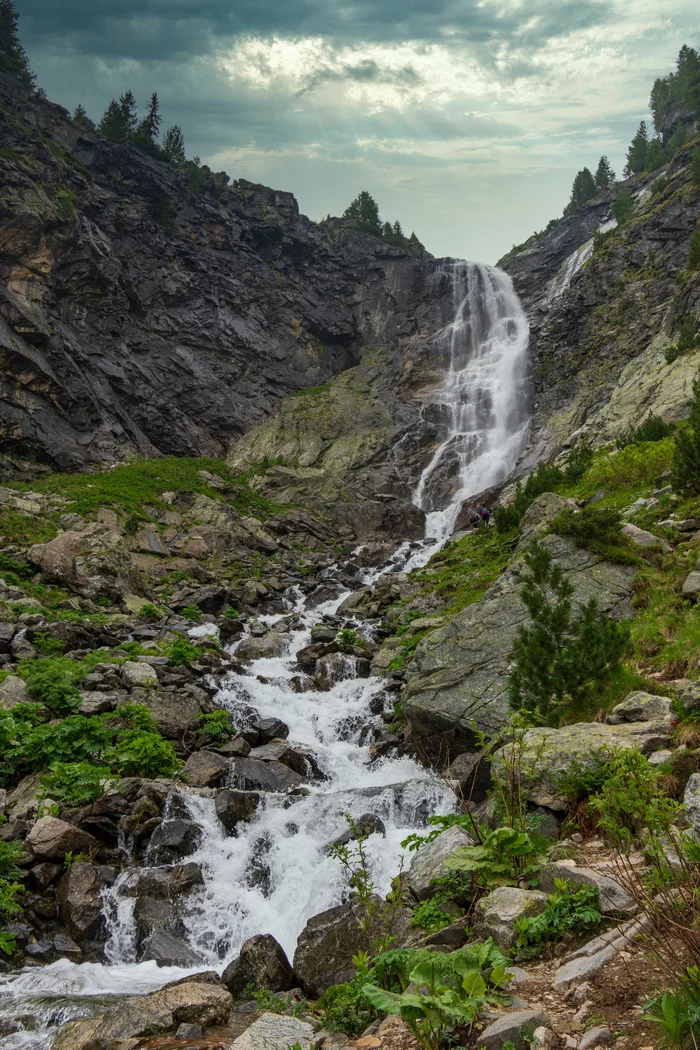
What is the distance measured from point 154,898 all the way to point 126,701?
5.56 meters

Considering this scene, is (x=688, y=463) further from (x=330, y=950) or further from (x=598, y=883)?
(x=330, y=950)

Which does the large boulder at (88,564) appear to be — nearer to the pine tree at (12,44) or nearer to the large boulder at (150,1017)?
the large boulder at (150,1017)

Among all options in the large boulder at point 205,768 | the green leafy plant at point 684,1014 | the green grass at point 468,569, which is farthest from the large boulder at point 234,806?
the green leafy plant at point 684,1014

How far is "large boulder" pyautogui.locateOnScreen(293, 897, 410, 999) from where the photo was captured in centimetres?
A: 750

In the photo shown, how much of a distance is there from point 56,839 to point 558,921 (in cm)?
827

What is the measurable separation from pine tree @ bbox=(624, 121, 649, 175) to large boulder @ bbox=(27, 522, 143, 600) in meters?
78.8

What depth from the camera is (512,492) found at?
36844mm

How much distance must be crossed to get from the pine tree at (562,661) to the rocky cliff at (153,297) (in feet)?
124

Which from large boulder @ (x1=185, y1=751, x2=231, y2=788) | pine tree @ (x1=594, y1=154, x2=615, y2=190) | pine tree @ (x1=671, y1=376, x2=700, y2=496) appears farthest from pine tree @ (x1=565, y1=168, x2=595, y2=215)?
large boulder @ (x1=185, y1=751, x2=231, y2=788)

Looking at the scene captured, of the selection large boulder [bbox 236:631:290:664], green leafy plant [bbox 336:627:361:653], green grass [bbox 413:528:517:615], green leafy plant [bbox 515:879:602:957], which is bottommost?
large boulder [bbox 236:631:290:664]

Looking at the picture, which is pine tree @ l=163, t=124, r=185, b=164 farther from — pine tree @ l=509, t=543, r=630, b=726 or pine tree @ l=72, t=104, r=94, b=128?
pine tree @ l=509, t=543, r=630, b=726

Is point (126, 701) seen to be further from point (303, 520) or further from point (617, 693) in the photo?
point (303, 520)

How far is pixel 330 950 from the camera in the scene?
7777 millimetres

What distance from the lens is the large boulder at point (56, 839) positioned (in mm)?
10016
